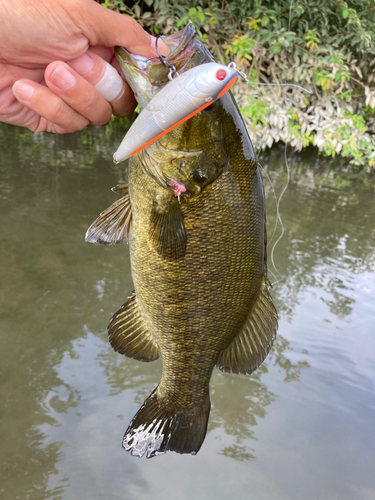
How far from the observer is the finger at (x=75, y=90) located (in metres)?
1.40

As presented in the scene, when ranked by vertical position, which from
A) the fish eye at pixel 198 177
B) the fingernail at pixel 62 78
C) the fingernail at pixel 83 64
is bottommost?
the fish eye at pixel 198 177

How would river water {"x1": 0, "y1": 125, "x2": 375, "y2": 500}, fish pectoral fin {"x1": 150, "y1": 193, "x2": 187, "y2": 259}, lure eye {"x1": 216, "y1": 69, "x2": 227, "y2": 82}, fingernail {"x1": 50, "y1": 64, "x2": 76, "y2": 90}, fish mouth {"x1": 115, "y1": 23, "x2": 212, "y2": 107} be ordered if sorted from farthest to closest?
1. river water {"x1": 0, "y1": 125, "x2": 375, "y2": 500}
2. fingernail {"x1": 50, "y1": 64, "x2": 76, "y2": 90}
3. fish pectoral fin {"x1": 150, "y1": 193, "x2": 187, "y2": 259}
4. fish mouth {"x1": 115, "y1": 23, "x2": 212, "y2": 107}
5. lure eye {"x1": 216, "y1": 69, "x2": 227, "y2": 82}

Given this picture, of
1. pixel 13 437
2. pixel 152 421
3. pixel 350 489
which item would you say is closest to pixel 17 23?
pixel 152 421

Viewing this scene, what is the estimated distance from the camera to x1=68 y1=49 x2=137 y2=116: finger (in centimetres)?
143

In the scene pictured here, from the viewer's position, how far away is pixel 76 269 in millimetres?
3811

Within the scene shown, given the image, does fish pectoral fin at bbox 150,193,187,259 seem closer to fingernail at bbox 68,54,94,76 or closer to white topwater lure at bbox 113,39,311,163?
white topwater lure at bbox 113,39,311,163

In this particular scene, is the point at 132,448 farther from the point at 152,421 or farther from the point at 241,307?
the point at 241,307

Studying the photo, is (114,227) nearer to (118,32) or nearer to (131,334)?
(131,334)

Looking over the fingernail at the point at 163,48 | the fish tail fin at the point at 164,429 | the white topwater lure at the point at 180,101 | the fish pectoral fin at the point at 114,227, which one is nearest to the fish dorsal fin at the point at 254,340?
the fish tail fin at the point at 164,429

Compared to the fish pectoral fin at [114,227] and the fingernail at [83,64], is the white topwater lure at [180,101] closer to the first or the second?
the fish pectoral fin at [114,227]

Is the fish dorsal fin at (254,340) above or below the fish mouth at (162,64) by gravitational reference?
below

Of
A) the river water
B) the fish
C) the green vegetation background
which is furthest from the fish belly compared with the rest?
the green vegetation background

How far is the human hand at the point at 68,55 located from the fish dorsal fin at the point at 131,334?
0.73 m

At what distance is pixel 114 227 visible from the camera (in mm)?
1406
